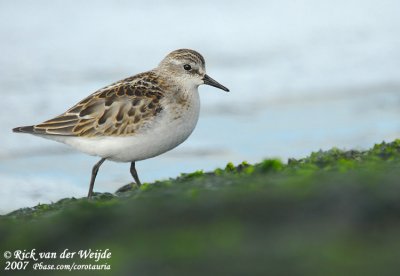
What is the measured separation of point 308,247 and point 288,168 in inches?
110

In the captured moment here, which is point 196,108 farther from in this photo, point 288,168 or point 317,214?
point 317,214

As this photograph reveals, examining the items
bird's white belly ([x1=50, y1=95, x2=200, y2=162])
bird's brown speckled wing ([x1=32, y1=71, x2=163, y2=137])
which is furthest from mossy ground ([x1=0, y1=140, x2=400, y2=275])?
bird's brown speckled wing ([x1=32, y1=71, x2=163, y2=137])

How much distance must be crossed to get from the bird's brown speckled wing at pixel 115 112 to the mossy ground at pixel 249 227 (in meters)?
2.35

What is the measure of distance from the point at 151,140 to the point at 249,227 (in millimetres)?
3852

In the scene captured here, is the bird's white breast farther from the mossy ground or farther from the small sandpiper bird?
the mossy ground

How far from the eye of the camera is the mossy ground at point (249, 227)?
4.55m

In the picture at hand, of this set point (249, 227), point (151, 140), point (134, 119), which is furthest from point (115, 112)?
point (249, 227)

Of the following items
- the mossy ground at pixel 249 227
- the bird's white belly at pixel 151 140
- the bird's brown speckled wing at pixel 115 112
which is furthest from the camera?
the bird's brown speckled wing at pixel 115 112

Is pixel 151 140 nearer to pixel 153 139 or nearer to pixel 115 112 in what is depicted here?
pixel 153 139

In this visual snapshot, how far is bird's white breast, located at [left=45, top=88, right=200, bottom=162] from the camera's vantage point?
8.96 metres

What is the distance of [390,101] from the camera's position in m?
14.8

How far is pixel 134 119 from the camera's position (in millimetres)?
9117

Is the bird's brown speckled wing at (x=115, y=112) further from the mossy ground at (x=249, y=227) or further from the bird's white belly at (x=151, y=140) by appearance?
the mossy ground at (x=249, y=227)

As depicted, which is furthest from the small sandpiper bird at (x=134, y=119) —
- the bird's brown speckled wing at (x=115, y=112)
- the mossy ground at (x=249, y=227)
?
the mossy ground at (x=249, y=227)
